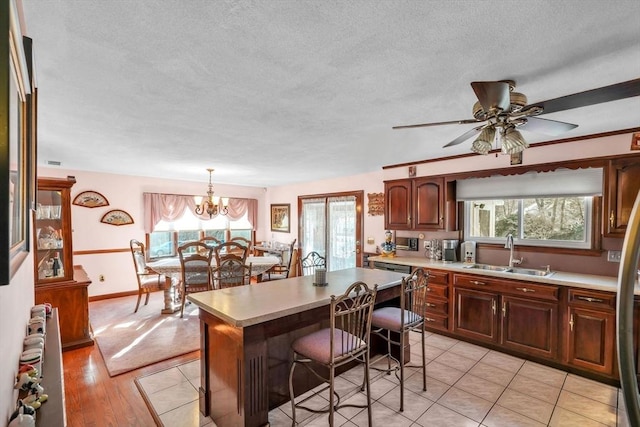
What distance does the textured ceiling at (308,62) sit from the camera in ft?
4.07

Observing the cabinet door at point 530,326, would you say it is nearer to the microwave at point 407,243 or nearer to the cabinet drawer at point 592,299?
the cabinet drawer at point 592,299

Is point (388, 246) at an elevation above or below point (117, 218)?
below

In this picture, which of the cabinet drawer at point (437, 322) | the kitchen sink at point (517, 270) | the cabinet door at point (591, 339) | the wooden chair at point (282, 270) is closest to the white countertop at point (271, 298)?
the cabinet drawer at point (437, 322)

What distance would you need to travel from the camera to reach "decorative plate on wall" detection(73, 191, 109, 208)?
5102 mm

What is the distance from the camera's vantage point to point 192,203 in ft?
20.7

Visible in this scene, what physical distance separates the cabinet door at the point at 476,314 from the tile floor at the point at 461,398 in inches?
11.5

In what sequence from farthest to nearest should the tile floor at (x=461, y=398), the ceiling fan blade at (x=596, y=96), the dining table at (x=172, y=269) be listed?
the dining table at (x=172, y=269)
the tile floor at (x=461, y=398)
the ceiling fan blade at (x=596, y=96)

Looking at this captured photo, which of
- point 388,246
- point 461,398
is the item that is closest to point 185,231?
point 388,246

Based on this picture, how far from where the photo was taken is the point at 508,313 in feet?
10.5

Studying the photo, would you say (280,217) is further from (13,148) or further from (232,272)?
(13,148)

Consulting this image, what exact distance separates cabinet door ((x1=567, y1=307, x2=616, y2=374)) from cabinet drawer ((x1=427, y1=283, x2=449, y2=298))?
3.81 ft

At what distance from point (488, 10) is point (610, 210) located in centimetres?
276

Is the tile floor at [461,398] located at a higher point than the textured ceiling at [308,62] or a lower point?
lower

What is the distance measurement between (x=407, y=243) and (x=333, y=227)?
1702mm
